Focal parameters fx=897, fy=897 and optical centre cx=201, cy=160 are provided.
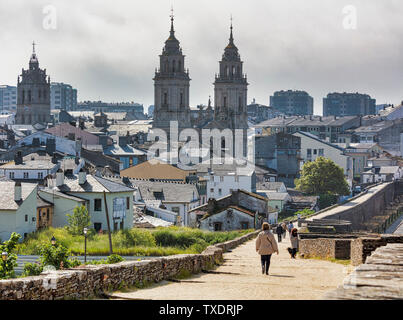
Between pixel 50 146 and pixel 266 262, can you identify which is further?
pixel 50 146

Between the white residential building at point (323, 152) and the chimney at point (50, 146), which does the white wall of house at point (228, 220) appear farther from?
the white residential building at point (323, 152)

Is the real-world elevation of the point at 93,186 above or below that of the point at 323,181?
above

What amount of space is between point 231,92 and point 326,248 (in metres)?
116

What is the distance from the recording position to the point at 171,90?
134 metres

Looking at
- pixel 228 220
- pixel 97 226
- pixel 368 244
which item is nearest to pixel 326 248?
pixel 368 244

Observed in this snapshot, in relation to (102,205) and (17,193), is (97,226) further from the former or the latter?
(17,193)

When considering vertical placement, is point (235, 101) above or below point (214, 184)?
above

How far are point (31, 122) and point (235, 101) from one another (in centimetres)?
4401

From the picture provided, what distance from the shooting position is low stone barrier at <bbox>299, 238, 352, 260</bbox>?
23.4 metres

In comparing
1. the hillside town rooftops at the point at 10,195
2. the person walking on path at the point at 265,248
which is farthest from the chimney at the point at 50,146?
the person walking on path at the point at 265,248

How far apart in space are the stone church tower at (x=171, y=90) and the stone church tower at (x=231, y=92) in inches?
244
